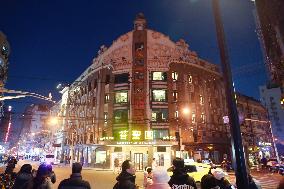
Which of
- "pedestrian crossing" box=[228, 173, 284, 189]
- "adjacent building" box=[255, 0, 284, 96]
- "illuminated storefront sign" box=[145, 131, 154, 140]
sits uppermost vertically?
"adjacent building" box=[255, 0, 284, 96]

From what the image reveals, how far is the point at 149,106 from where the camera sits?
148 ft

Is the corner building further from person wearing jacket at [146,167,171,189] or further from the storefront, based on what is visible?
person wearing jacket at [146,167,171,189]

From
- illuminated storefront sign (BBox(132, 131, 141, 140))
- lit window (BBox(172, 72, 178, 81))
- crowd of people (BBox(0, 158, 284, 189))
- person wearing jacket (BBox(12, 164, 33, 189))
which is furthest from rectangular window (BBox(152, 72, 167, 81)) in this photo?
person wearing jacket (BBox(12, 164, 33, 189))

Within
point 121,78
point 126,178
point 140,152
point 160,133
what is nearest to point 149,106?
point 160,133

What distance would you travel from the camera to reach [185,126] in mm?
45438

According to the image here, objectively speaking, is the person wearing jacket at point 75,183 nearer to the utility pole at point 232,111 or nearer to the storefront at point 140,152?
the utility pole at point 232,111

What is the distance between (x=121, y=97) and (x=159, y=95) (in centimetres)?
672

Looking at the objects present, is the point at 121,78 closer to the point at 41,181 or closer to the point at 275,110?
the point at 41,181

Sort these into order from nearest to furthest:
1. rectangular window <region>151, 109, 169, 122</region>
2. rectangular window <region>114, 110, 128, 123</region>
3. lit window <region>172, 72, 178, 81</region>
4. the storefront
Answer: the storefront, rectangular window <region>151, 109, 169, 122</region>, rectangular window <region>114, 110, 128, 123</region>, lit window <region>172, 72, 178, 81</region>

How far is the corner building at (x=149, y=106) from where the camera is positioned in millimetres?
44031

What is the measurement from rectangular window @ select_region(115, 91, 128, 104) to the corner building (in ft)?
0.58

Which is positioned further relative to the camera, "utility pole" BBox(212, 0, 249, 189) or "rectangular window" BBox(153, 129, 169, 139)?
"rectangular window" BBox(153, 129, 169, 139)

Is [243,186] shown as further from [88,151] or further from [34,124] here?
[34,124]

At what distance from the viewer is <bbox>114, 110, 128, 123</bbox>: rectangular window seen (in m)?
45.4
